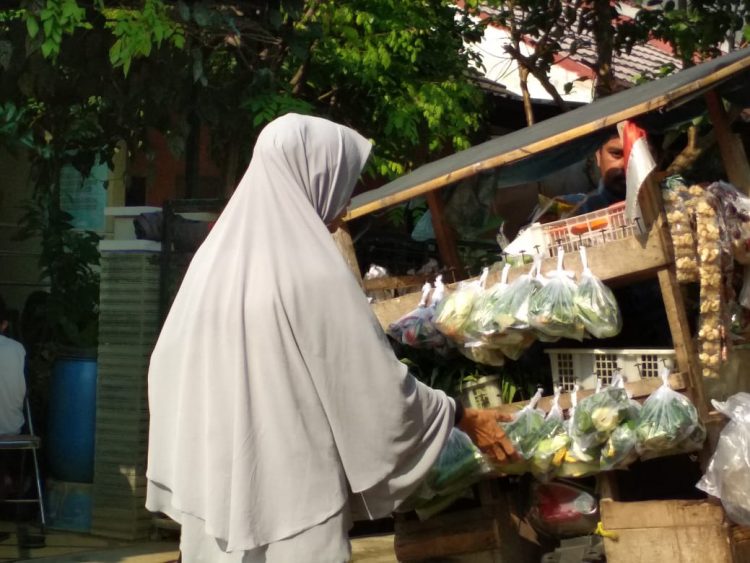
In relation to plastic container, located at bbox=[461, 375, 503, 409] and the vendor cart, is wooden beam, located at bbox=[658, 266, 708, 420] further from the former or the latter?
plastic container, located at bbox=[461, 375, 503, 409]

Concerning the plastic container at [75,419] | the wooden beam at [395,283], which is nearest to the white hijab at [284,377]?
the wooden beam at [395,283]

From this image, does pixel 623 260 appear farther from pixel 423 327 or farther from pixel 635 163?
pixel 423 327

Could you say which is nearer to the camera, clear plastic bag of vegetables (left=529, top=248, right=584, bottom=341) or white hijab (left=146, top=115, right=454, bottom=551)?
white hijab (left=146, top=115, right=454, bottom=551)

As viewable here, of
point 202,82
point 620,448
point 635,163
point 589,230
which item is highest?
point 202,82

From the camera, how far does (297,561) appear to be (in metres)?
2.84

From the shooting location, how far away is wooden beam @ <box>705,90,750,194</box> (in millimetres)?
4523

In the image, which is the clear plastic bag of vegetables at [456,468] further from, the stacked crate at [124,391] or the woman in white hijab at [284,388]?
the stacked crate at [124,391]

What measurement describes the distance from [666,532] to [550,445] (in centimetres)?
52

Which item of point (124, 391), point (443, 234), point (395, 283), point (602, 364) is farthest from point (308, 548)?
point (124, 391)

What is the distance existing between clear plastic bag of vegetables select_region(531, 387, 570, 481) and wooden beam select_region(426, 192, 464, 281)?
1096 mm

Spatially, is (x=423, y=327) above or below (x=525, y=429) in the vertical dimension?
above

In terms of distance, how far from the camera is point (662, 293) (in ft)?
14.0

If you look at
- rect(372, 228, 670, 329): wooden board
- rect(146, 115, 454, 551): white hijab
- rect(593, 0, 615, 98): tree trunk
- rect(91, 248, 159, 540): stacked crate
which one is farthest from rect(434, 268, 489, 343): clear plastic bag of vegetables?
rect(593, 0, 615, 98): tree trunk

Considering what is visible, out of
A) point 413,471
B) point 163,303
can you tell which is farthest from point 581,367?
point 163,303
